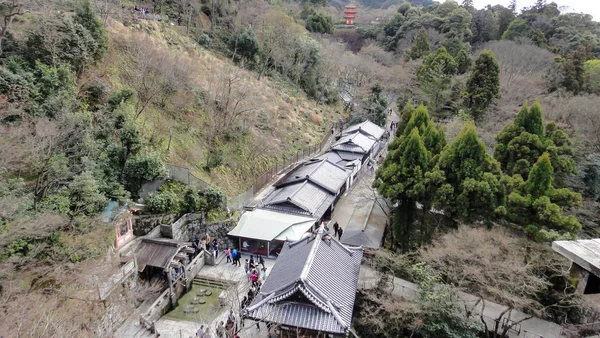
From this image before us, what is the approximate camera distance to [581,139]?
74.5 ft

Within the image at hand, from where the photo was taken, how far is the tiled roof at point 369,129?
3725 cm

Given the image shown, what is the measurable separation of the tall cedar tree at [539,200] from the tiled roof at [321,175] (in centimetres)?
1139

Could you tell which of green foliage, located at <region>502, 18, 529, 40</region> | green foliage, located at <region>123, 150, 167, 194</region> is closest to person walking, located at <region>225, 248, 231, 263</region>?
green foliage, located at <region>123, 150, 167, 194</region>

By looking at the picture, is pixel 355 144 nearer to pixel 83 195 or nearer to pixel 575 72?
pixel 575 72

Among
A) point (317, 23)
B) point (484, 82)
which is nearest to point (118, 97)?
point (484, 82)

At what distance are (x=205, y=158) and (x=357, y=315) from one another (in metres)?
15.8

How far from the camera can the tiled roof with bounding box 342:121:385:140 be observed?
37250 millimetres

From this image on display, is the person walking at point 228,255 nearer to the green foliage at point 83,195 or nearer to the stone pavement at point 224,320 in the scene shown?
the stone pavement at point 224,320

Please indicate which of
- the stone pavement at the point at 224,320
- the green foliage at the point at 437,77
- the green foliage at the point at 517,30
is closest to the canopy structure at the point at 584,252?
the stone pavement at the point at 224,320

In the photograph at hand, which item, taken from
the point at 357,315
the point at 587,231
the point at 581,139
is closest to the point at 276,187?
the point at 357,315

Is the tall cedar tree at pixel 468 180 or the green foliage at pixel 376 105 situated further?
the green foliage at pixel 376 105

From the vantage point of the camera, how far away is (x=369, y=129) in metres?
38.6

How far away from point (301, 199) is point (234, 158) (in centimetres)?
766

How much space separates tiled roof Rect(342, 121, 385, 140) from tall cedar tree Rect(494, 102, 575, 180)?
1663cm
